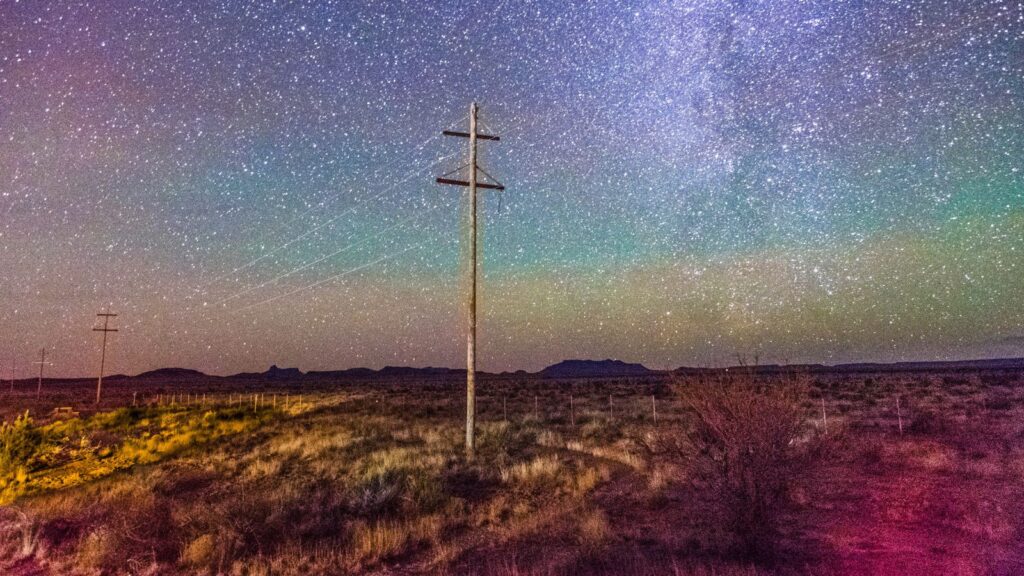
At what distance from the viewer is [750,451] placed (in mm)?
9422

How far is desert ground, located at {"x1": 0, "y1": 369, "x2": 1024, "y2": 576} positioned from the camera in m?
9.24

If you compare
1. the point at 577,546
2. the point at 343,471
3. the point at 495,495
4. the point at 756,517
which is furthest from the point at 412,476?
the point at 756,517

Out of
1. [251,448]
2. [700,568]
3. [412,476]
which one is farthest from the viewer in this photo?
[251,448]

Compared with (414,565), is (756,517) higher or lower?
higher

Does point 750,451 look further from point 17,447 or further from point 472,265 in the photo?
point 17,447

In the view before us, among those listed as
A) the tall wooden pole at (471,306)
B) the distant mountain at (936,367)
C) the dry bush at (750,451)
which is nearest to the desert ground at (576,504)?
the dry bush at (750,451)

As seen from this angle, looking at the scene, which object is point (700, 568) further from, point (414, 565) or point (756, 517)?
point (414, 565)

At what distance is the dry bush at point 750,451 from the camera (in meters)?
9.20

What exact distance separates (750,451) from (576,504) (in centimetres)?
471

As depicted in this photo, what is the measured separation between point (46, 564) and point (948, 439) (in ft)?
77.6

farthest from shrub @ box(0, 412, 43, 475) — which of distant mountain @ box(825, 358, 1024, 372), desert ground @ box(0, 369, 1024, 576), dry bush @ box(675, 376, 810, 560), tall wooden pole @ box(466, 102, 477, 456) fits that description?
distant mountain @ box(825, 358, 1024, 372)

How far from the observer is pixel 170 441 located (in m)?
27.8

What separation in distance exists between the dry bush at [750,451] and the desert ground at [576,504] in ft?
0.09

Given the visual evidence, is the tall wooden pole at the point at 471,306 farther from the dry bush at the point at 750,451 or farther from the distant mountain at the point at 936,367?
the distant mountain at the point at 936,367
